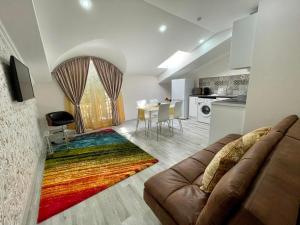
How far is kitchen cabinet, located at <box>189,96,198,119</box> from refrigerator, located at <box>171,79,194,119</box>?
0.44 ft

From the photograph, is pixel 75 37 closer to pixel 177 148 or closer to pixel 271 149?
pixel 177 148

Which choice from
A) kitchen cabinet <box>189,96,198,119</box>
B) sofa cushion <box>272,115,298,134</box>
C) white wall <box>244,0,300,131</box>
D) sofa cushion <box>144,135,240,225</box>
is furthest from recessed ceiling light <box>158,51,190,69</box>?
sofa cushion <box>144,135,240,225</box>

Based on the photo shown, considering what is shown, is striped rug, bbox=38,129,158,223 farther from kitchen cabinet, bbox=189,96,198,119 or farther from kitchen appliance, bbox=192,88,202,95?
kitchen appliance, bbox=192,88,202,95

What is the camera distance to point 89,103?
4379 millimetres

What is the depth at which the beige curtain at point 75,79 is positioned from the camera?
12.5ft

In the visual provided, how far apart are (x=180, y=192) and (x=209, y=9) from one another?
9.15ft

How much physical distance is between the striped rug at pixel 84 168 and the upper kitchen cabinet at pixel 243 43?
2.18m

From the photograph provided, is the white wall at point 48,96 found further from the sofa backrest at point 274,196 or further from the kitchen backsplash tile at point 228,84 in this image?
the kitchen backsplash tile at point 228,84

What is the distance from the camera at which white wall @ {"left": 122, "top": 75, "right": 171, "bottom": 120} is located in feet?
16.8

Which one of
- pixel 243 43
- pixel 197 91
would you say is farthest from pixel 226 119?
pixel 197 91

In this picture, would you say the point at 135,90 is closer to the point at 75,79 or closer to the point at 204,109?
the point at 75,79

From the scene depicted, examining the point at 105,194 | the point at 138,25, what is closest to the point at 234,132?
the point at 105,194

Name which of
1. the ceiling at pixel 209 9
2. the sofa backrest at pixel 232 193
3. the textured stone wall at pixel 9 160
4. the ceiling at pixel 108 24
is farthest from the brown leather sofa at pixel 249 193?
the ceiling at pixel 108 24

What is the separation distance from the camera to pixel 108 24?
2.56 meters
